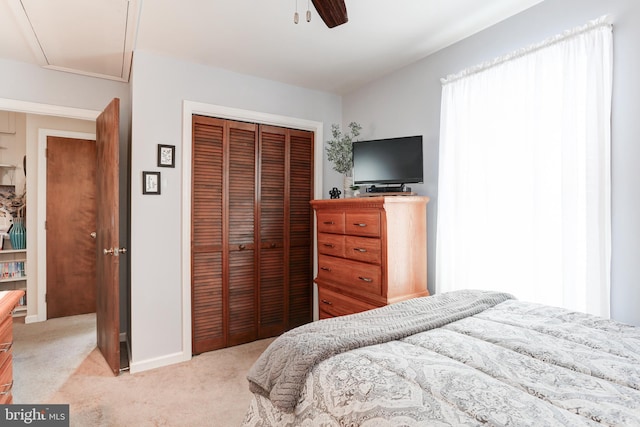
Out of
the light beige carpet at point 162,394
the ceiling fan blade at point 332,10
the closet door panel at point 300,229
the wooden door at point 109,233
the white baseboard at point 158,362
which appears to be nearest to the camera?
the ceiling fan blade at point 332,10

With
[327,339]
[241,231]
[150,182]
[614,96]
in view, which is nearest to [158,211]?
[150,182]

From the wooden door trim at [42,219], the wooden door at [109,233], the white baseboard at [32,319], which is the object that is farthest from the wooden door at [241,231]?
the white baseboard at [32,319]

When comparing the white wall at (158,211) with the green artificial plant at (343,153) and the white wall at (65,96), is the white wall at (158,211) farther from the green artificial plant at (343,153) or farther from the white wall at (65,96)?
the green artificial plant at (343,153)

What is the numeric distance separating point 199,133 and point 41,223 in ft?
7.81

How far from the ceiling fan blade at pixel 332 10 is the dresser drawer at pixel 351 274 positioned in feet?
5.29

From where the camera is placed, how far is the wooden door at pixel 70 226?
159 inches

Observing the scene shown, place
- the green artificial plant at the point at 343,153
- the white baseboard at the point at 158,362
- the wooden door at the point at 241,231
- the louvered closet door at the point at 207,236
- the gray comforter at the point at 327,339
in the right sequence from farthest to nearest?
the green artificial plant at the point at 343,153 < the wooden door at the point at 241,231 < the louvered closet door at the point at 207,236 < the white baseboard at the point at 158,362 < the gray comforter at the point at 327,339

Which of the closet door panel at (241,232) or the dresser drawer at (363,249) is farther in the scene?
the closet door panel at (241,232)

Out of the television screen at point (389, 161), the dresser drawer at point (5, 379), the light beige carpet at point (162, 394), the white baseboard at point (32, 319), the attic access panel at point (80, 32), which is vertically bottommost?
the light beige carpet at point (162, 394)

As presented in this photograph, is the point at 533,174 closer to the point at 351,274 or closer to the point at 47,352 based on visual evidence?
the point at 351,274

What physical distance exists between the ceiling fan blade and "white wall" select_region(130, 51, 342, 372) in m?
1.78

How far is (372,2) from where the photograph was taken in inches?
84.4

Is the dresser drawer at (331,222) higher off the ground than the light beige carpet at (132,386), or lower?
higher

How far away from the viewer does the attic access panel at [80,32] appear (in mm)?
2172
